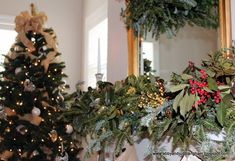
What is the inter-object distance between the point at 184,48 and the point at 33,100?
164 centimetres

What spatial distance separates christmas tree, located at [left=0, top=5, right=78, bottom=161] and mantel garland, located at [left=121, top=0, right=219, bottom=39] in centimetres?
119

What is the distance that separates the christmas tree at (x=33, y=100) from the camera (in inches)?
110

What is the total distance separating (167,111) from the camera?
4.98 ft

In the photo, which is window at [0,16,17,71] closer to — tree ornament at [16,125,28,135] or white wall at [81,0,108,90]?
white wall at [81,0,108,90]

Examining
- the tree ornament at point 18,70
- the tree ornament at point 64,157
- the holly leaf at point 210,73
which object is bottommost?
the tree ornament at point 64,157

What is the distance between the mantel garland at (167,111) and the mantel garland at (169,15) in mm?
316

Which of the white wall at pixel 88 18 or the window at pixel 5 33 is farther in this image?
the window at pixel 5 33

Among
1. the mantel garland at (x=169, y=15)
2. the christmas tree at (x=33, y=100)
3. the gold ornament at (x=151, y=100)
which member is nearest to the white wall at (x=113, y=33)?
the mantel garland at (x=169, y=15)

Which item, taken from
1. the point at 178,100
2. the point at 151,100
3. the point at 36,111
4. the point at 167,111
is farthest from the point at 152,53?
the point at 36,111

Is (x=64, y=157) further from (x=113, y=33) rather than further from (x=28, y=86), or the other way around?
(x=113, y=33)

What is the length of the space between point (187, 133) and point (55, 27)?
3.06 metres

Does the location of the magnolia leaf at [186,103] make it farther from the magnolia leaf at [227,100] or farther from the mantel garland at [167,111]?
the magnolia leaf at [227,100]

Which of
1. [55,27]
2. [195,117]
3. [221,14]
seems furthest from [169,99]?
[55,27]

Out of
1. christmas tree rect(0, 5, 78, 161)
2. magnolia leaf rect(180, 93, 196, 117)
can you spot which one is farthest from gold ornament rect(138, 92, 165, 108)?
christmas tree rect(0, 5, 78, 161)
